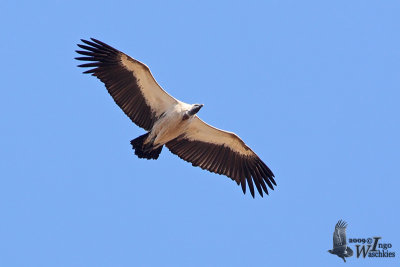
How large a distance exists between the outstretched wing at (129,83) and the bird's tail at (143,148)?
61 centimetres

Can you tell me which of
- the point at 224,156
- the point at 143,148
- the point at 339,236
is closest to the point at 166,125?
the point at 143,148

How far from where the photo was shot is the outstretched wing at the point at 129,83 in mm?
18969

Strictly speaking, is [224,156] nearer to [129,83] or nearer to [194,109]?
[194,109]

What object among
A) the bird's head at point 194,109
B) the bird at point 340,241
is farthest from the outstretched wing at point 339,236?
the bird's head at point 194,109

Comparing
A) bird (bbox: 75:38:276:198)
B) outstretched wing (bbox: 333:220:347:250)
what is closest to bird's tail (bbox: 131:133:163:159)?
bird (bbox: 75:38:276:198)

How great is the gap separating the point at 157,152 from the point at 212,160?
71.2 inches

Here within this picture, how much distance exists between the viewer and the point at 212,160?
20.2 m

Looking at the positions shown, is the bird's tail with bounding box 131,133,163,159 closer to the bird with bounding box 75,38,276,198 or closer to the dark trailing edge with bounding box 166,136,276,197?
the bird with bounding box 75,38,276,198

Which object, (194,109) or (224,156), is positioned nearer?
(194,109)

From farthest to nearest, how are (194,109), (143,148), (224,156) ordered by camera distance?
1. (224,156)
2. (143,148)
3. (194,109)

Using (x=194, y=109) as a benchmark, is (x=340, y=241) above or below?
below

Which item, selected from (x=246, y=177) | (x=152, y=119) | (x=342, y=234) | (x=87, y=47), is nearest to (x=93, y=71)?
(x=87, y=47)

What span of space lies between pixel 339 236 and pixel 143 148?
5.56 m

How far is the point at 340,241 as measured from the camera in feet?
63.2
